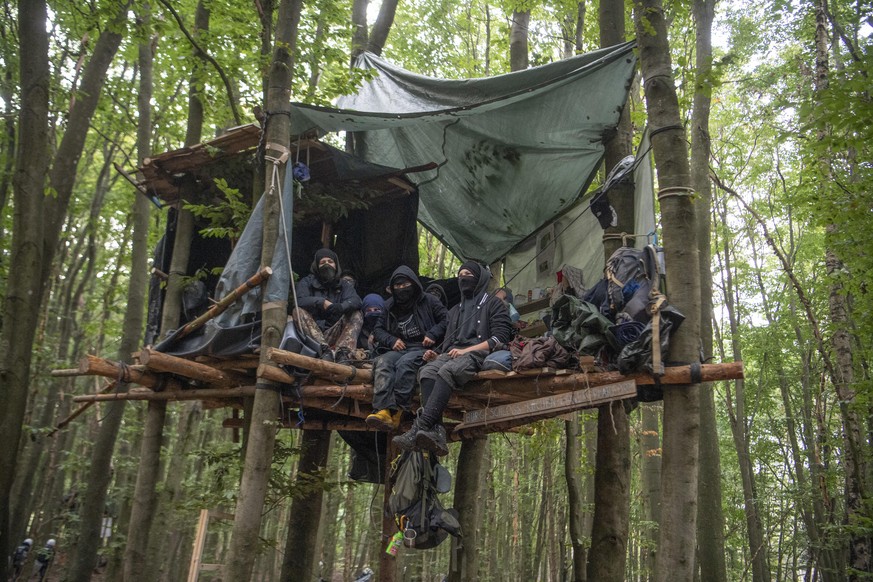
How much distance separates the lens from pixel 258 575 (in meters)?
16.5

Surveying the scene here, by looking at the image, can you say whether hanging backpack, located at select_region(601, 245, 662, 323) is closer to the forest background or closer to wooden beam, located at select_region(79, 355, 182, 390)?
the forest background

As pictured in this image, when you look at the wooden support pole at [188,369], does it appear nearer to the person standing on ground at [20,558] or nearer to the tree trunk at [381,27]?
the tree trunk at [381,27]

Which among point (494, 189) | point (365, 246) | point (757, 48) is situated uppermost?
point (757, 48)

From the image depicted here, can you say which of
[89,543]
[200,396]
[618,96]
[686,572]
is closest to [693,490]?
[686,572]

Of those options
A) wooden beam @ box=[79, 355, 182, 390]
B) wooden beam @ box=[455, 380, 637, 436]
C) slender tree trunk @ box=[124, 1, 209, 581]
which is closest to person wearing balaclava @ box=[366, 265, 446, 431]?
wooden beam @ box=[455, 380, 637, 436]

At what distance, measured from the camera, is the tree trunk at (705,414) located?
822 cm

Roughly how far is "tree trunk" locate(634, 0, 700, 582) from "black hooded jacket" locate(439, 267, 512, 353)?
6.35ft

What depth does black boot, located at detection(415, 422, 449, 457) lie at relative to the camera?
533 cm

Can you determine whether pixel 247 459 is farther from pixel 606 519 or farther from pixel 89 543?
pixel 89 543

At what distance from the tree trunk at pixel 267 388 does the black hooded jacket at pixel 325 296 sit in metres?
1.17

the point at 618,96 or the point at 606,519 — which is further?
the point at 618,96

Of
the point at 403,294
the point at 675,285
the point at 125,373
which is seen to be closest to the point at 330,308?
the point at 403,294

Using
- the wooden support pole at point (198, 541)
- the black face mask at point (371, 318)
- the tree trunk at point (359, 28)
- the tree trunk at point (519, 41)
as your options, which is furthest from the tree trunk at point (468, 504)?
the tree trunk at point (359, 28)

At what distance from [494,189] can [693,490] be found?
16.8 ft
